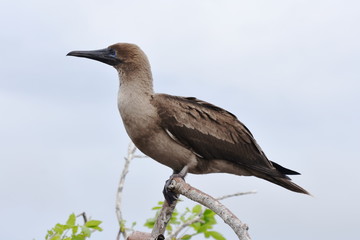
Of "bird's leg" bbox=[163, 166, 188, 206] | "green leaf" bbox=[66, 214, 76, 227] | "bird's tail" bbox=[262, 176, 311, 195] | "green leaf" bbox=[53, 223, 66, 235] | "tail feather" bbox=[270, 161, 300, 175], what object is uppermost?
"tail feather" bbox=[270, 161, 300, 175]

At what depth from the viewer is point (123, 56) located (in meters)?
7.85

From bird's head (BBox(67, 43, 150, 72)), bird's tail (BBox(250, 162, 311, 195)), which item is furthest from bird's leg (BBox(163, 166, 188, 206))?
bird's head (BBox(67, 43, 150, 72))

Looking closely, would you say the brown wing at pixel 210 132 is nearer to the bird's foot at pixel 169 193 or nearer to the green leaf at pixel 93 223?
the bird's foot at pixel 169 193

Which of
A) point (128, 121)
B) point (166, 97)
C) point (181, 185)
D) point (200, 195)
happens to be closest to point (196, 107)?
point (166, 97)

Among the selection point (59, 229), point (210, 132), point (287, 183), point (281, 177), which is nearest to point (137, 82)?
point (210, 132)

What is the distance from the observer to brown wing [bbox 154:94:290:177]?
24.1ft

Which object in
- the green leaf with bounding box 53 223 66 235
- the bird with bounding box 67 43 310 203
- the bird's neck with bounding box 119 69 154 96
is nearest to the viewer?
the green leaf with bounding box 53 223 66 235

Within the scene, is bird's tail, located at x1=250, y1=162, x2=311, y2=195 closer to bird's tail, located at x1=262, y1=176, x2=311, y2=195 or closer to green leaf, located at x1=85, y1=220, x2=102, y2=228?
bird's tail, located at x1=262, y1=176, x2=311, y2=195

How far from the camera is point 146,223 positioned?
838 cm

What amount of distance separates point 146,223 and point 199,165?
1431 mm

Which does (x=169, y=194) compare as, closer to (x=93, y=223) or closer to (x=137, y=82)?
(x=93, y=223)

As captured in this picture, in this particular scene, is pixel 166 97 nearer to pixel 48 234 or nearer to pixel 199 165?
pixel 199 165

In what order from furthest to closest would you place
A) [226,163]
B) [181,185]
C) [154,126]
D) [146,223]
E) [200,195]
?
[146,223], [226,163], [154,126], [181,185], [200,195]

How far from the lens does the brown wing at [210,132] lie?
7355 millimetres
